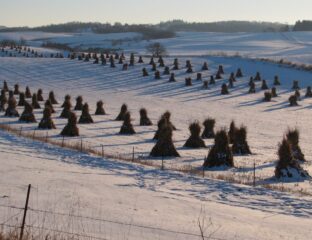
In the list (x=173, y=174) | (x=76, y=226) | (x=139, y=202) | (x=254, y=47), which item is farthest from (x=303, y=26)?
(x=76, y=226)

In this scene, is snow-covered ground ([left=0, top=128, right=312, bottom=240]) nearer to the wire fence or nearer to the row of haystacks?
the wire fence

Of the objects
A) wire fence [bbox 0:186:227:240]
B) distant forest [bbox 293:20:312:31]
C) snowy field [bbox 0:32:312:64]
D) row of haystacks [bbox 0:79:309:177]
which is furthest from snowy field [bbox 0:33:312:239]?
distant forest [bbox 293:20:312:31]

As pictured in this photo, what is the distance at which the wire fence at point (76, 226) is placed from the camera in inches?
375

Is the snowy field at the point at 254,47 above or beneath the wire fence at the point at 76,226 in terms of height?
above

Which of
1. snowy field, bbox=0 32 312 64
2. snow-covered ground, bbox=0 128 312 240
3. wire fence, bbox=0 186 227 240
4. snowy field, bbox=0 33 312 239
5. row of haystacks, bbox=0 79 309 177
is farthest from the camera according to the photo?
snowy field, bbox=0 32 312 64

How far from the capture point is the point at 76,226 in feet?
33.7

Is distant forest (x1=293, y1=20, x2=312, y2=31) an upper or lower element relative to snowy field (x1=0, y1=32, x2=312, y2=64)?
upper

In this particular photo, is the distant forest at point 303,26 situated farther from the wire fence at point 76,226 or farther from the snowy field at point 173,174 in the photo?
the wire fence at point 76,226

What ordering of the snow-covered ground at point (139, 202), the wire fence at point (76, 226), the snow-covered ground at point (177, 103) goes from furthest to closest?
the snow-covered ground at point (177, 103)
the snow-covered ground at point (139, 202)
the wire fence at point (76, 226)

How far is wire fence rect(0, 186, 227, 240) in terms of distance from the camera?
9.52 metres

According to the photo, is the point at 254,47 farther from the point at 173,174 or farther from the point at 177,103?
the point at 173,174

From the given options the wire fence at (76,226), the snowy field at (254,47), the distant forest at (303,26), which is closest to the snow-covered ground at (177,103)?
the wire fence at (76,226)

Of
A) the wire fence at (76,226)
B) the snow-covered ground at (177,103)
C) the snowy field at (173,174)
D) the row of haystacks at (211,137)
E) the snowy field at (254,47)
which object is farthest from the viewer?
the snowy field at (254,47)

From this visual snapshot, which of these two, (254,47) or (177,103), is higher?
Result: (254,47)
